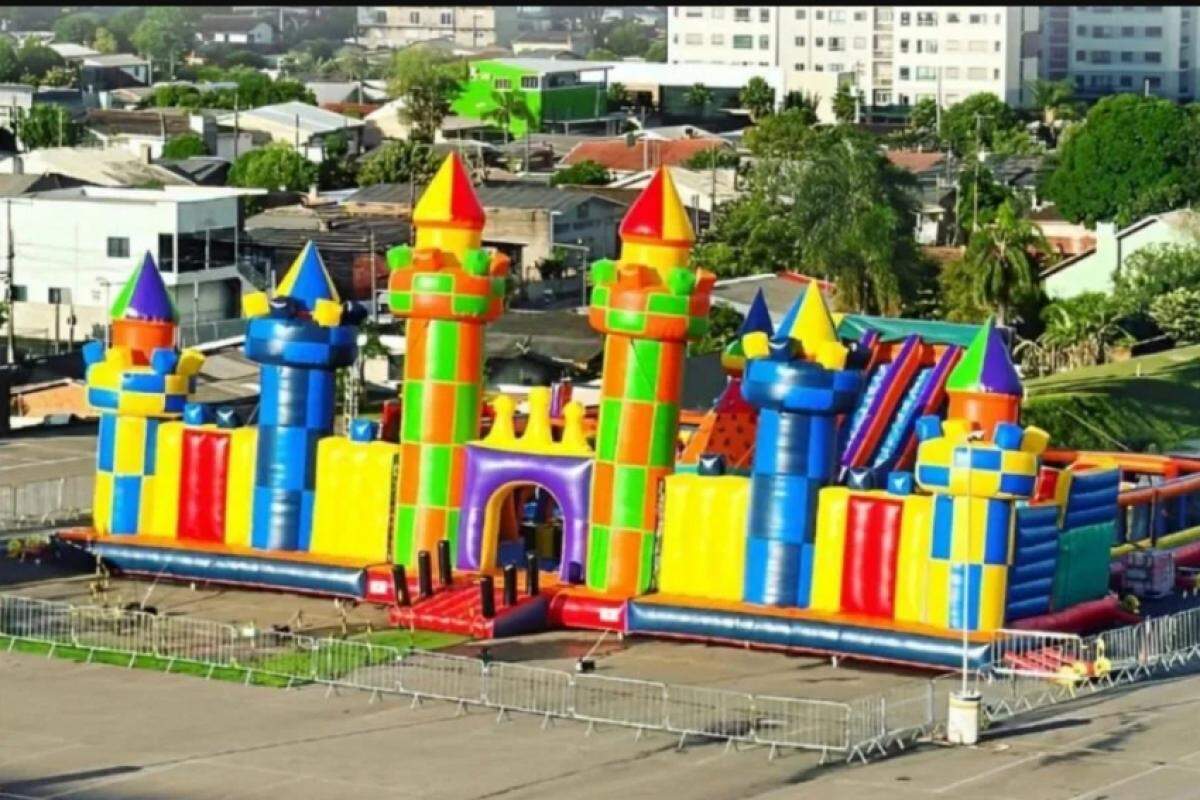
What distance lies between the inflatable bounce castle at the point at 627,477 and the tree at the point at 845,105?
121m

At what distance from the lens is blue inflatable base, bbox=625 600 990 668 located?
49281 mm

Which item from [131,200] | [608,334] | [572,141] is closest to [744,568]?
[608,334]

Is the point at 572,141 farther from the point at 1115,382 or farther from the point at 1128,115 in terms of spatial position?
the point at 1115,382

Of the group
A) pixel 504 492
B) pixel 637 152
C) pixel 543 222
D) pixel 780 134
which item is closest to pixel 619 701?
pixel 504 492

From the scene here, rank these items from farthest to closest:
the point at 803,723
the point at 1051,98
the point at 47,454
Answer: the point at 1051,98
the point at 47,454
the point at 803,723

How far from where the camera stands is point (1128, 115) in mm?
133875

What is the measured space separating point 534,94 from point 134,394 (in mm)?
120884

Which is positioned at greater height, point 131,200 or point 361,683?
point 131,200

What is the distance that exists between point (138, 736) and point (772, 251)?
63.4m

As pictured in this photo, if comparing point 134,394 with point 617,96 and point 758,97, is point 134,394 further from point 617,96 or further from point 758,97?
point 617,96

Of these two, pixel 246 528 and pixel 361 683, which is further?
pixel 246 528

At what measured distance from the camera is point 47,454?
7312 cm

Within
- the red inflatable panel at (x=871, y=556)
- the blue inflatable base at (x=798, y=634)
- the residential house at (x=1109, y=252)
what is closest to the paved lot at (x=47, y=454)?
the blue inflatable base at (x=798, y=634)

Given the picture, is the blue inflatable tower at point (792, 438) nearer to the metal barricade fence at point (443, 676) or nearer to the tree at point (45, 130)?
the metal barricade fence at point (443, 676)
